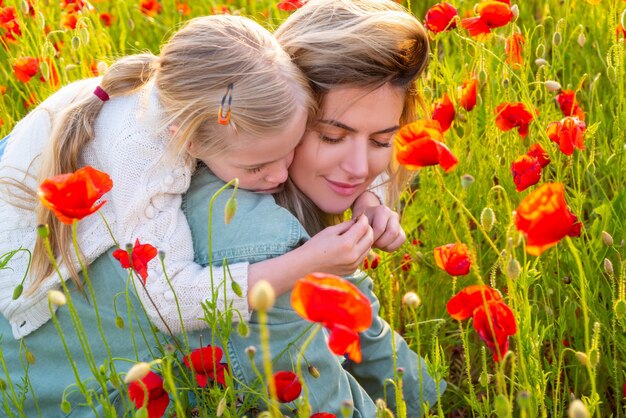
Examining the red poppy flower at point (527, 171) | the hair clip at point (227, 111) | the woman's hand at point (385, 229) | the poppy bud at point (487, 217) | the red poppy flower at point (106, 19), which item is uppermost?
the hair clip at point (227, 111)

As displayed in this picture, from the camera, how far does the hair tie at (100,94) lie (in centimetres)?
207

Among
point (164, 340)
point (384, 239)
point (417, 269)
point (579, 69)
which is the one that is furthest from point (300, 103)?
point (579, 69)

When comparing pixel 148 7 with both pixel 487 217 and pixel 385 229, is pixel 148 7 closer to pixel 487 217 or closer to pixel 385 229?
pixel 385 229

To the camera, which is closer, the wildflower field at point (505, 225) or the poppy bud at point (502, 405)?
the poppy bud at point (502, 405)

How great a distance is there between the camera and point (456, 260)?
5.59 feet

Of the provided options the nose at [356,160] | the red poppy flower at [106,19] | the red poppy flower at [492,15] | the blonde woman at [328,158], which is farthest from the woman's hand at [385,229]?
the red poppy flower at [106,19]

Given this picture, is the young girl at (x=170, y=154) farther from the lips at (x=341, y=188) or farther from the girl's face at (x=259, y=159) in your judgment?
the lips at (x=341, y=188)

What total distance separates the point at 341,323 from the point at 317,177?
96 centimetres

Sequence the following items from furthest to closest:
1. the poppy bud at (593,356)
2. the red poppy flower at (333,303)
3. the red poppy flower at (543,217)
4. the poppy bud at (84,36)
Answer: the poppy bud at (84,36), the poppy bud at (593,356), the red poppy flower at (543,217), the red poppy flower at (333,303)

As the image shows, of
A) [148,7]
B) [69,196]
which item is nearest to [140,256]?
[69,196]

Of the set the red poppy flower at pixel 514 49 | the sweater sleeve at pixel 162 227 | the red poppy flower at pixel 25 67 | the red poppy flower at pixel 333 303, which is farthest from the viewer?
the red poppy flower at pixel 25 67

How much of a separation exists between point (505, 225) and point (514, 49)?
0.50 meters

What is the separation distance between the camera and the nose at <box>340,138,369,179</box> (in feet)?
6.73

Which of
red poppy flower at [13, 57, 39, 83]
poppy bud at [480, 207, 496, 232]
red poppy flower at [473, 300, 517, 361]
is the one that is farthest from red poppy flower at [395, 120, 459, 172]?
red poppy flower at [13, 57, 39, 83]
